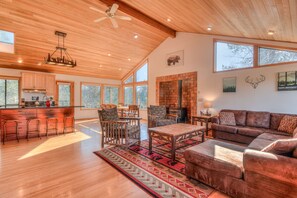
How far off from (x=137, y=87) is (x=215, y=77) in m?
4.62

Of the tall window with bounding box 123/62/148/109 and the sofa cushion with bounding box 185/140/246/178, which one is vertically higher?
the tall window with bounding box 123/62/148/109

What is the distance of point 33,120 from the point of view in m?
4.70

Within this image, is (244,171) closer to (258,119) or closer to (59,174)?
(59,174)

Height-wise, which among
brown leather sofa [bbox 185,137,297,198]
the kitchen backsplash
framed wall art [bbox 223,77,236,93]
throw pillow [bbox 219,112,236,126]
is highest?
framed wall art [bbox 223,77,236,93]

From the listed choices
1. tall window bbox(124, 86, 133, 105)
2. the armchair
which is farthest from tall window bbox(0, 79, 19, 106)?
the armchair

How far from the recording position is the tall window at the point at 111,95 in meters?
9.66

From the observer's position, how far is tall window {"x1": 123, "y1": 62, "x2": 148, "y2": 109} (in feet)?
28.2

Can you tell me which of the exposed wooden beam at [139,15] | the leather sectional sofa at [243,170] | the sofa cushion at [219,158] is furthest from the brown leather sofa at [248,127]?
the exposed wooden beam at [139,15]

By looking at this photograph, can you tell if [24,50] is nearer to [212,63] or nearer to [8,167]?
[8,167]

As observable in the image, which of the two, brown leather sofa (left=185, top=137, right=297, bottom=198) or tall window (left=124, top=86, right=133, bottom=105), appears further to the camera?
tall window (left=124, top=86, right=133, bottom=105)

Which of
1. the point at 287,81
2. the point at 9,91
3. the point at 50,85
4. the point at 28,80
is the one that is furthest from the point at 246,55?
the point at 9,91

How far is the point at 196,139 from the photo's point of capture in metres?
4.47

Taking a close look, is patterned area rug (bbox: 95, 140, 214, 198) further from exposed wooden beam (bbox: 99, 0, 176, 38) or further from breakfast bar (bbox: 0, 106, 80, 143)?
exposed wooden beam (bbox: 99, 0, 176, 38)

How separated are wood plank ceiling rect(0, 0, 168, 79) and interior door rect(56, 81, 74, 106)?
647 millimetres
